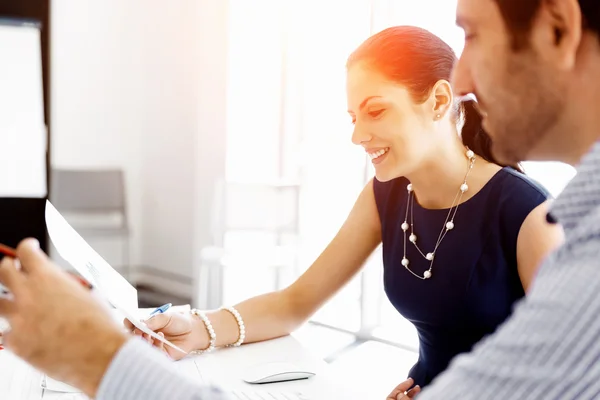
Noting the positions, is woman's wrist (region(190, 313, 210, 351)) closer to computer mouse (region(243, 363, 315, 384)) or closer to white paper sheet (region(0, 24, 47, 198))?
computer mouse (region(243, 363, 315, 384))

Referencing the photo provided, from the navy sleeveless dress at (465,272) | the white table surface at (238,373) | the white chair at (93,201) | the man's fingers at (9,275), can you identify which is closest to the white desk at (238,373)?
the white table surface at (238,373)

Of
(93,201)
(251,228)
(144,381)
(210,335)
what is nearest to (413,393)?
(210,335)

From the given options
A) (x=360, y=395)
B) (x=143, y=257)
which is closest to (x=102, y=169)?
(x=143, y=257)

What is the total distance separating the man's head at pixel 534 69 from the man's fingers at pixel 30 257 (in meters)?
0.46

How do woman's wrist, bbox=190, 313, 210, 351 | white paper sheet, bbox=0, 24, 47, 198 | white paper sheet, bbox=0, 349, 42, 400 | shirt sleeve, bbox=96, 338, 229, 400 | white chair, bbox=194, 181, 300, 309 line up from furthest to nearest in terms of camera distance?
white paper sheet, bbox=0, 24, 47, 198 < white chair, bbox=194, 181, 300, 309 < woman's wrist, bbox=190, 313, 210, 351 < white paper sheet, bbox=0, 349, 42, 400 < shirt sleeve, bbox=96, 338, 229, 400

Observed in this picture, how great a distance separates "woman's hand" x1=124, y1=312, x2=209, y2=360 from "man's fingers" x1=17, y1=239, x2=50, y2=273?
508 millimetres

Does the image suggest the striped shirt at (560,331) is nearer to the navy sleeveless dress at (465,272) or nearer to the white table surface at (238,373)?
the white table surface at (238,373)

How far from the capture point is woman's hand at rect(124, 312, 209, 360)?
112 centimetres

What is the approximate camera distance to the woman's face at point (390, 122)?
1223 mm

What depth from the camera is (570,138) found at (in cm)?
53

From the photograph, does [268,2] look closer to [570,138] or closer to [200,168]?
[200,168]

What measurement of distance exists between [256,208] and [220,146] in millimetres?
520

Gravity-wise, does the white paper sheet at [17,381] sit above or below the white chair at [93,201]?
above

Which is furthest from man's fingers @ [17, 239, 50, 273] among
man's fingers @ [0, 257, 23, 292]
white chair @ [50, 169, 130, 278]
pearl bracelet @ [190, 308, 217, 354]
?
white chair @ [50, 169, 130, 278]
